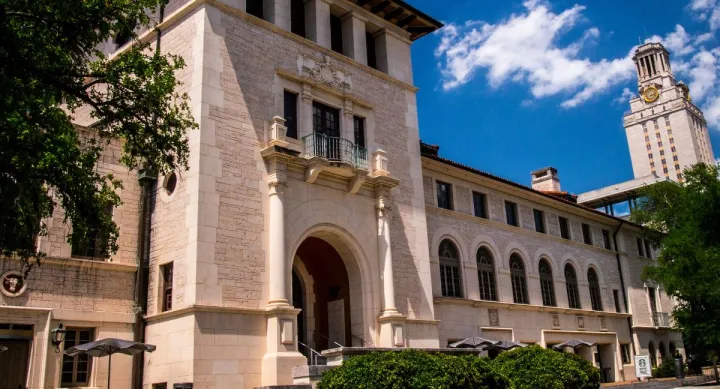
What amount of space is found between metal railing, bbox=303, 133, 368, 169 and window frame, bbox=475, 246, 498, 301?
32.2 ft

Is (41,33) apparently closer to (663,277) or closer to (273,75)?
(273,75)

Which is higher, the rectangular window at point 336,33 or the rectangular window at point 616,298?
the rectangular window at point 336,33

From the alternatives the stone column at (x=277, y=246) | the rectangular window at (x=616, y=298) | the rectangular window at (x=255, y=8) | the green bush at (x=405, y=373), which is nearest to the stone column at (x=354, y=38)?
the rectangular window at (x=255, y=8)

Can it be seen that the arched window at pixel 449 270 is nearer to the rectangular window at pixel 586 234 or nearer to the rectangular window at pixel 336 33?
the rectangular window at pixel 336 33

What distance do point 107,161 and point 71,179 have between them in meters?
8.21

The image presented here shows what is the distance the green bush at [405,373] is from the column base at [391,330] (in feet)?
19.9

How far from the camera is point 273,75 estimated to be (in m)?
22.0

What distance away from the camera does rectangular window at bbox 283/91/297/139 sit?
22.4m

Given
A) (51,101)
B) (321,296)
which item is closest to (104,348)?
(51,101)

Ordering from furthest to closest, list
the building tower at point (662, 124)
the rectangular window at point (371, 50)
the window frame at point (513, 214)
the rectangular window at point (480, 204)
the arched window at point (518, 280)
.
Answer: the building tower at point (662, 124) < the window frame at point (513, 214) < the arched window at point (518, 280) < the rectangular window at point (480, 204) < the rectangular window at point (371, 50)

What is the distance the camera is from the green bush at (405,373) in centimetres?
1475

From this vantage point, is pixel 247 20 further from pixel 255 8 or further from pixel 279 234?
pixel 279 234

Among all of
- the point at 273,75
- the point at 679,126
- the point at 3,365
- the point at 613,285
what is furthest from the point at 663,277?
the point at 679,126

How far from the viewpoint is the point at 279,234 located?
20.0 metres
